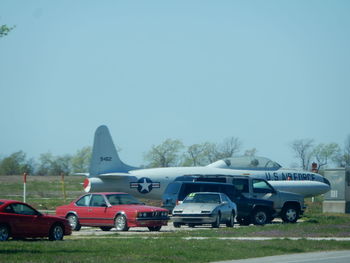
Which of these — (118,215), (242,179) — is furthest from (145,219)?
(242,179)

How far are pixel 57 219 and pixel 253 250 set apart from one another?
6.52m

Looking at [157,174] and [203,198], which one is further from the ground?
[157,174]

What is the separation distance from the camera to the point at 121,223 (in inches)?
1195

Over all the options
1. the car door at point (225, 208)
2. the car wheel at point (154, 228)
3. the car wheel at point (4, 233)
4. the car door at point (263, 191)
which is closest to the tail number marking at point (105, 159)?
the car door at point (263, 191)

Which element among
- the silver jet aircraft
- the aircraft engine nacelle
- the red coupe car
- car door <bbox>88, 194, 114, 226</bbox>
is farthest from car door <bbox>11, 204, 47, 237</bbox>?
the aircraft engine nacelle

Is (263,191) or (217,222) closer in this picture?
(217,222)

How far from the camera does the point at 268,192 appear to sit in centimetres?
3697

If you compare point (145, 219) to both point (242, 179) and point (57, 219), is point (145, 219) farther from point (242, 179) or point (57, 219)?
point (242, 179)

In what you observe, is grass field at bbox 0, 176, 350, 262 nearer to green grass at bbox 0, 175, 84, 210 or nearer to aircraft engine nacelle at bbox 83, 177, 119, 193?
aircraft engine nacelle at bbox 83, 177, 119, 193

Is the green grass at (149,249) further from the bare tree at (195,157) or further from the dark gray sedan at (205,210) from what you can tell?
the bare tree at (195,157)

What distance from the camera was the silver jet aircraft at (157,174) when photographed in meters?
43.7

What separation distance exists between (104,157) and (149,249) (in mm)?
23874

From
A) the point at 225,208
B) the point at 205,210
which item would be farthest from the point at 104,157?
the point at 205,210

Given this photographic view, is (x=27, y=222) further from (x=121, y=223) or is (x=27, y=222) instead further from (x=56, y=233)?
(x=121, y=223)
